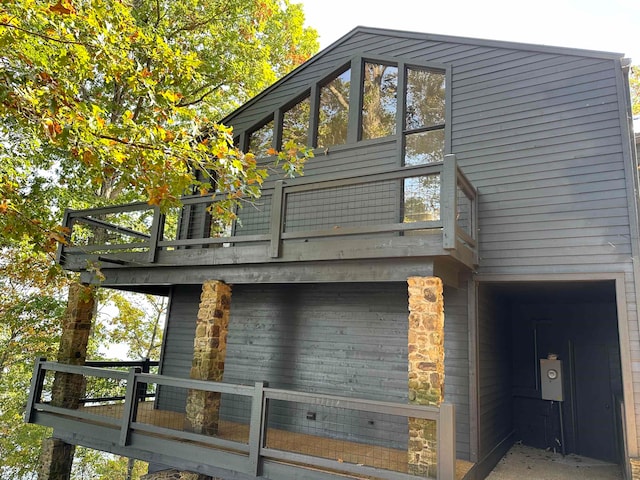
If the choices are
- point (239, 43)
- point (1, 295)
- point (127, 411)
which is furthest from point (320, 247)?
point (1, 295)

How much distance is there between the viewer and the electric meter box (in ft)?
25.8

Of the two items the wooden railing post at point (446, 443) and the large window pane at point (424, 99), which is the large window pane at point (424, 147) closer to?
the large window pane at point (424, 99)

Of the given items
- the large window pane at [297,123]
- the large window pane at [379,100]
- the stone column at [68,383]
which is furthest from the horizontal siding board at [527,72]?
the stone column at [68,383]

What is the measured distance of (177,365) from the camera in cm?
923

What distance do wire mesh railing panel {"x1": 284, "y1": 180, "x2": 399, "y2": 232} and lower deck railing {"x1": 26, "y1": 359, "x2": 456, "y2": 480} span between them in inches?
123

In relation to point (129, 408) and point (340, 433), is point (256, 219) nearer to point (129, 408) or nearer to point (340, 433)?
point (129, 408)

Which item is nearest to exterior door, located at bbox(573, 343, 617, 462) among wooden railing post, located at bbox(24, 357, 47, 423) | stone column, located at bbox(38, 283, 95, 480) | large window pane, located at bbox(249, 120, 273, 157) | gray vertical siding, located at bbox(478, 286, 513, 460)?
gray vertical siding, located at bbox(478, 286, 513, 460)

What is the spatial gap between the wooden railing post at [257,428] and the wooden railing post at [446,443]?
220cm

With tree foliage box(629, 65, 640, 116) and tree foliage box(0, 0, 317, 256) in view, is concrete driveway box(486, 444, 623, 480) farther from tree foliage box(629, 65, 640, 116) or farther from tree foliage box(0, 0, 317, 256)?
tree foliage box(629, 65, 640, 116)

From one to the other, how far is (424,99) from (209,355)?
5590 mm

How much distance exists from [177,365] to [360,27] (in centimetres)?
781

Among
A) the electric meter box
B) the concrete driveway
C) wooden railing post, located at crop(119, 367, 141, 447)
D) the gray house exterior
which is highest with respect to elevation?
the gray house exterior

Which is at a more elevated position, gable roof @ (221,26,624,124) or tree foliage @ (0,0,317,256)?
gable roof @ (221,26,624,124)

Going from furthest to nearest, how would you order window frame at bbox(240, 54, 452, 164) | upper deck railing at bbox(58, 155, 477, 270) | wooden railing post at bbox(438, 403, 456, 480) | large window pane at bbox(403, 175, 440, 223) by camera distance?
window frame at bbox(240, 54, 452, 164) → large window pane at bbox(403, 175, 440, 223) → upper deck railing at bbox(58, 155, 477, 270) → wooden railing post at bbox(438, 403, 456, 480)
